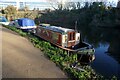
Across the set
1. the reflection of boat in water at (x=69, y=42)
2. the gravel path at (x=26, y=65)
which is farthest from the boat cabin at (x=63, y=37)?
the gravel path at (x=26, y=65)

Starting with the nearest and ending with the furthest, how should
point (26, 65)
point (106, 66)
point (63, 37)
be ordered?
point (26, 65) → point (106, 66) → point (63, 37)

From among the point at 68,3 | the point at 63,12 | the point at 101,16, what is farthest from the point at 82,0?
the point at 101,16

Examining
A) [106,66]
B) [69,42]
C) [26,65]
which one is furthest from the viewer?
[69,42]

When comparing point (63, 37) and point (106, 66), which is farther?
point (63, 37)

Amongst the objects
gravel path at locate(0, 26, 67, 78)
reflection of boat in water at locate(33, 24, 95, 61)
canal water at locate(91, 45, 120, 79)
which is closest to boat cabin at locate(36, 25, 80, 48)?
reflection of boat in water at locate(33, 24, 95, 61)

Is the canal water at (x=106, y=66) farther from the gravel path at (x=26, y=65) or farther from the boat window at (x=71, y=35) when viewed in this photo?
the gravel path at (x=26, y=65)

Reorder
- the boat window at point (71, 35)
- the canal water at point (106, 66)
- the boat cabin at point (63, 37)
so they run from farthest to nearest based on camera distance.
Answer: the boat window at point (71, 35)
the boat cabin at point (63, 37)
the canal water at point (106, 66)

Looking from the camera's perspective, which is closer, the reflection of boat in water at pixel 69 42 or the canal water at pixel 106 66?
the canal water at pixel 106 66

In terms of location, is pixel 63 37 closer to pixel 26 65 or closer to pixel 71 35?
pixel 71 35

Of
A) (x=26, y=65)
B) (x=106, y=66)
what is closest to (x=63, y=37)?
(x=106, y=66)

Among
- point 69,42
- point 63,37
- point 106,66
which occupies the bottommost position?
point 106,66

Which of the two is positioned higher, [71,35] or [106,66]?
[71,35]

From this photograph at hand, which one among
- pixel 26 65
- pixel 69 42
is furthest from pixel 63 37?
pixel 26 65

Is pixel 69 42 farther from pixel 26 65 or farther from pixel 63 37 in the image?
pixel 26 65
